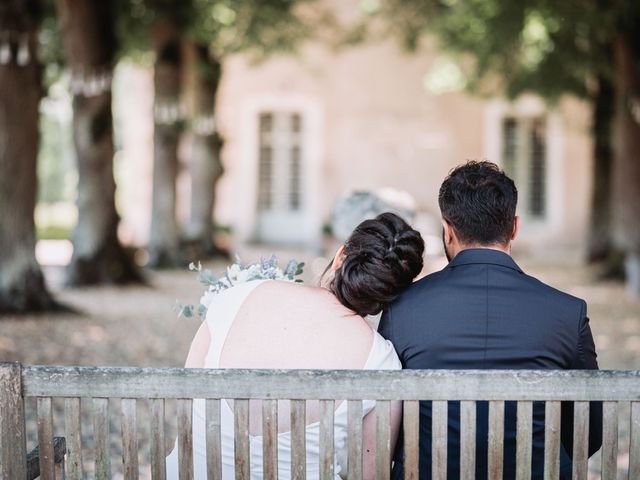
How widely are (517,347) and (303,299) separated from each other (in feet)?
1.93

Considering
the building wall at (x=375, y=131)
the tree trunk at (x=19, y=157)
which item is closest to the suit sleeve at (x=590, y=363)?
the tree trunk at (x=19, y=157)

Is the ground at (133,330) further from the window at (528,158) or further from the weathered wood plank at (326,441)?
the window at (528,158)

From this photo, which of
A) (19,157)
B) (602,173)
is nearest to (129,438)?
(19,157)

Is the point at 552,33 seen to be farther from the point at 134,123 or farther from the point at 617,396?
the point at 617,396

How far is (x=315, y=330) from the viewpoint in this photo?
95.4 inches

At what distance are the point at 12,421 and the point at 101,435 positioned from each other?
0.23 m

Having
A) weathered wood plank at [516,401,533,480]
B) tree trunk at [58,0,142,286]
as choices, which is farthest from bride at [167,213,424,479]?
tree trunk at [58,0,142,286]

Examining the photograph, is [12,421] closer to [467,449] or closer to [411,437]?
[411,437]

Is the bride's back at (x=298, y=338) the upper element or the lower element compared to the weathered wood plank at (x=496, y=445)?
upper

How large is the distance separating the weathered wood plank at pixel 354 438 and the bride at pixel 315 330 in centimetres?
9

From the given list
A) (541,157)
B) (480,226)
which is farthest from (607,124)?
(480,226)

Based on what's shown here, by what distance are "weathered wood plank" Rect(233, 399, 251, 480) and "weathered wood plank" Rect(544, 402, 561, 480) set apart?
0.77 meters

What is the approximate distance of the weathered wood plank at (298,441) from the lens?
2303 millimetres

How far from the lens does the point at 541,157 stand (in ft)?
69.7
